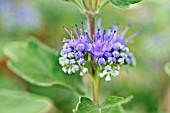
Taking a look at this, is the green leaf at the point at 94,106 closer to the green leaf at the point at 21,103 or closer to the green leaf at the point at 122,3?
the green leaf at the point at 122,3

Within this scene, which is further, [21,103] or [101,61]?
[21,103]

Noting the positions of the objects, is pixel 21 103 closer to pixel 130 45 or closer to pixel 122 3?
pixel 122 3

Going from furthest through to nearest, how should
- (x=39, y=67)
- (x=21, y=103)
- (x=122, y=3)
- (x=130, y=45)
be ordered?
(x=130, y=45)
(x=21, y=103)
(x=39, y=67)
(x=122, y=3)

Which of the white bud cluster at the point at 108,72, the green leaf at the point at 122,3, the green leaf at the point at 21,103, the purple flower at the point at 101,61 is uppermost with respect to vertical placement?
the green leaf at the point at 122,3

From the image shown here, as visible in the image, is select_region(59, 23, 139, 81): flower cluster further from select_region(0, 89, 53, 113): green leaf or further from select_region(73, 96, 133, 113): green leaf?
select_region(0, 89, 53, 113): green leaf

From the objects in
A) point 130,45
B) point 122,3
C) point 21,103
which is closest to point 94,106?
point 122,3

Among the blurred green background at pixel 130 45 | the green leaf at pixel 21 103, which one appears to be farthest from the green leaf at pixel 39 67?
the blurred green background at pixel 130 45
